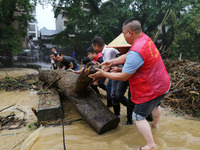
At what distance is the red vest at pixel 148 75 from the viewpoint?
1470 mm

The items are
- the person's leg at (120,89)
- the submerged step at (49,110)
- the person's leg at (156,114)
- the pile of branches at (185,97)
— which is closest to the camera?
the person's leg at (156,114)

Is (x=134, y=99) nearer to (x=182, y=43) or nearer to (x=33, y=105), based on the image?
(x=33, y=105)

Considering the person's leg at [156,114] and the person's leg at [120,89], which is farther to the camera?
the person's leg at [120,89]

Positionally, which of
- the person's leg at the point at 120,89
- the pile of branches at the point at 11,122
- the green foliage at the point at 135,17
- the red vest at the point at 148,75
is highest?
the green foliage at the point at 135,17

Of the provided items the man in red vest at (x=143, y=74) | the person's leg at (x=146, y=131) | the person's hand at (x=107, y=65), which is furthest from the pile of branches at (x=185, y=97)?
the person's hand at (x=107, y=65)

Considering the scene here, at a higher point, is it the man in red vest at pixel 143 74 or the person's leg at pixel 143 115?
the man in red vest at pixel 143 74

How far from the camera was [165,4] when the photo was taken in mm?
14086

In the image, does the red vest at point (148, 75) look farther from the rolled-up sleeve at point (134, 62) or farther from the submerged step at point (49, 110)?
the submerged step at point (49, 110)

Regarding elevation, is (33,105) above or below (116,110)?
below

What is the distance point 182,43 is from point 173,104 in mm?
12370

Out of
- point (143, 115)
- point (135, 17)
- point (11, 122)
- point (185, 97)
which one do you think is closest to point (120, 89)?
point (143, 115)

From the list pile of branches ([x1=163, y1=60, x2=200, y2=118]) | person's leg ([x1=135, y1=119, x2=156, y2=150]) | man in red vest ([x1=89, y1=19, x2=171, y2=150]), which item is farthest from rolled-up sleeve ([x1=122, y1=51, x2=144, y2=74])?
pile of branches ([x1=163, y1=60, x2=200, y2=118])

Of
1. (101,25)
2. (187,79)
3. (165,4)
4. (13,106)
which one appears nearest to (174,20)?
(165,4)

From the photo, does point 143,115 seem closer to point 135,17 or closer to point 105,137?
point 105,137
